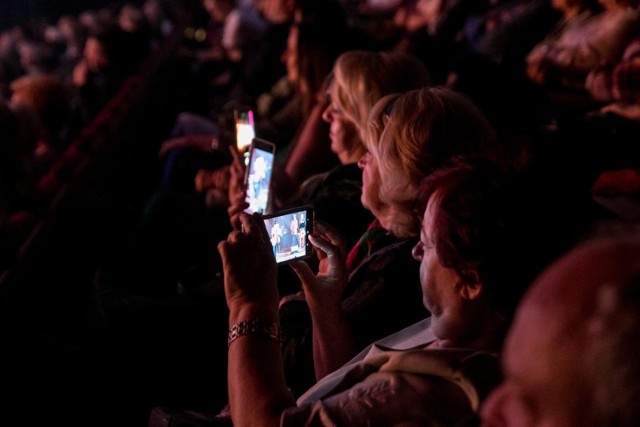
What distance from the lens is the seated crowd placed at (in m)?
0.75

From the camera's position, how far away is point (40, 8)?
1516 centimetres

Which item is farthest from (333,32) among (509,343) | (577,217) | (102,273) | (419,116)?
(509,343)

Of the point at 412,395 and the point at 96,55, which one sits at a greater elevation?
the point at 96,55

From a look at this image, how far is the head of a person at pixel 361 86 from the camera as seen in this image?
8.31 ft

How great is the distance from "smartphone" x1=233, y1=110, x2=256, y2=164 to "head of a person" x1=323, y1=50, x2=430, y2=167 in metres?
0.39

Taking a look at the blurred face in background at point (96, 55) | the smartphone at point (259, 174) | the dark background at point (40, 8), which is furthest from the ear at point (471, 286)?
the dark background at point (40, 8)

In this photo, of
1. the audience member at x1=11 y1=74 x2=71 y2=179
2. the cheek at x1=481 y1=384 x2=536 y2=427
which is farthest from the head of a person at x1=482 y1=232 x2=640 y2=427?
the audience member at x1=11 y1=74 x2=71 y2=179

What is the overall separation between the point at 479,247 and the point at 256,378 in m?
0.46

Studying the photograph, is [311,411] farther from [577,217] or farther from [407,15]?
[407,15]

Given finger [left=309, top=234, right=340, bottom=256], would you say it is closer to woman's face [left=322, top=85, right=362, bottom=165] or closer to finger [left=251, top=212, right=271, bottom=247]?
finger [left=251, top=212, right=271, bottom=247]

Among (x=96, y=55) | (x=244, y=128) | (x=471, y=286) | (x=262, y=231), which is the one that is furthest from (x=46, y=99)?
(x=471, y=286)

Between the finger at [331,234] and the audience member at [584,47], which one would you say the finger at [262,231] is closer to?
the finger at [331,234]

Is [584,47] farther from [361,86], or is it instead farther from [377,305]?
[377,305]

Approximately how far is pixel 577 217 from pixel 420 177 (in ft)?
2.02
